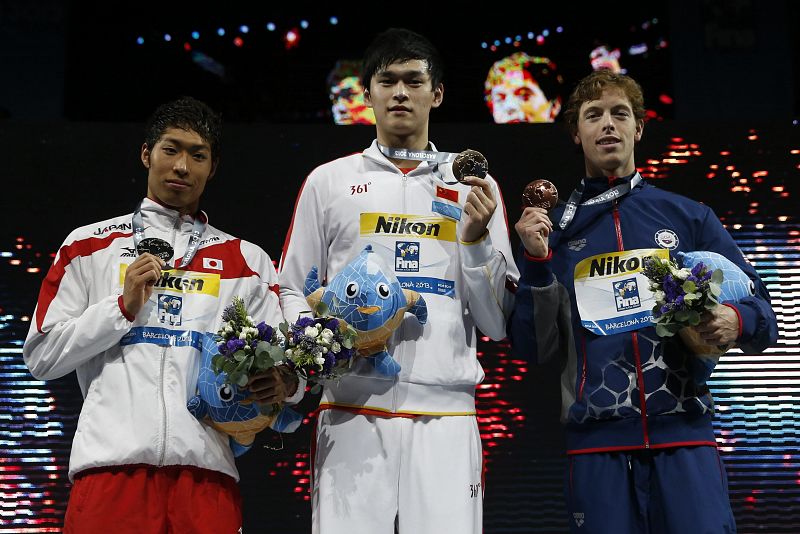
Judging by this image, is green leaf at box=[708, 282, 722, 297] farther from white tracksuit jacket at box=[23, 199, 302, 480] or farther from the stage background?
the stage background

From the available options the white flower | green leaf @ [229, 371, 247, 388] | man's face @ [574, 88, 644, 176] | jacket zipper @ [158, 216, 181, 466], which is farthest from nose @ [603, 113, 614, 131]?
jacket zipper @ [158, 216, 181, 466]

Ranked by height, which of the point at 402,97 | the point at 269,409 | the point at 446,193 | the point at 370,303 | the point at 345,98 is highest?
the point at 345,98

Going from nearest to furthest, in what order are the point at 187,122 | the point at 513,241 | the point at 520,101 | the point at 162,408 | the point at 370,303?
the point at 370,303, the point at 162,408, the point at 187,122, the point at 513,241, the point at 520,101

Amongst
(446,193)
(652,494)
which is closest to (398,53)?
(446,193)

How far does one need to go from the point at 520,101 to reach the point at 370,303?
3.77m

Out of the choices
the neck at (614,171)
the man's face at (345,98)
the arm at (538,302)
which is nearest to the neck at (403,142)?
the arm at (538,302)

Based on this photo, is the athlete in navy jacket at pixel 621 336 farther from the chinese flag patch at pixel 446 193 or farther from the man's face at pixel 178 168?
the man's face at pixel 178 168

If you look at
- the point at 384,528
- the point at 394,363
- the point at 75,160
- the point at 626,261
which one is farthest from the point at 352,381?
the point at 75,160

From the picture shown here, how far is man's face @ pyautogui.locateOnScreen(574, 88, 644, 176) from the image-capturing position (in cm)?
260

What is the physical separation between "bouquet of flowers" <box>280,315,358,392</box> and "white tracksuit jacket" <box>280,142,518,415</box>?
0.62 ft

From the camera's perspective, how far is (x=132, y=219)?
2.60m

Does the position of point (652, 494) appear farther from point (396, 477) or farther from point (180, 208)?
point (180, 208)

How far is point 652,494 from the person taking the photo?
89.0 inches

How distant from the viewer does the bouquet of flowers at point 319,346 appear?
213cm
